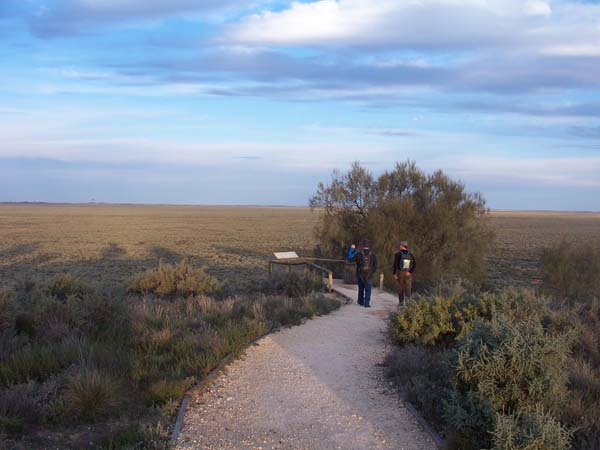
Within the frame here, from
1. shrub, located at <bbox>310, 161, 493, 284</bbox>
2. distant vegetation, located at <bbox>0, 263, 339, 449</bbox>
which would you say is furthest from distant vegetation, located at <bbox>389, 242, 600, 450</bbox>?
shrub, located at <bbox>310, 161, 493, 284</bbox>

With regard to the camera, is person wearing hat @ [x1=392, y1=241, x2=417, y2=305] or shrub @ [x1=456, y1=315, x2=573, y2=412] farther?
person wearing hat @ [x1=392, y1=241, x2=417, y2=305]

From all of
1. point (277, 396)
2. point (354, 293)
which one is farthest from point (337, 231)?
point (277, 396)

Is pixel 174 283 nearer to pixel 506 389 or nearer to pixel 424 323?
pixel 424 323

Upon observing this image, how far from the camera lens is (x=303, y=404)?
21.8ft

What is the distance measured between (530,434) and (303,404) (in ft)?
8.83

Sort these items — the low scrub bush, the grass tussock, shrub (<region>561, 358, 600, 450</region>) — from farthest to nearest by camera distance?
the low scrub bush, shrub (<region>561, 358, 600, 450</region>), the grass tussock

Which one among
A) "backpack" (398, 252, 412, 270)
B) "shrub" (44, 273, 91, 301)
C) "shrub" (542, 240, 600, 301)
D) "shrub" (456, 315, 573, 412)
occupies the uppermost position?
"backpack" (398, 252, 412, 270)

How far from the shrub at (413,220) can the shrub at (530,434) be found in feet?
63.1

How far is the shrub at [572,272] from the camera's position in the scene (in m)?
26.0

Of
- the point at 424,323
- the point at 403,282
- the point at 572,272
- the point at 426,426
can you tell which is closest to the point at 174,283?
the point at 403,282

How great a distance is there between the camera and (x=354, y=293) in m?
16.7

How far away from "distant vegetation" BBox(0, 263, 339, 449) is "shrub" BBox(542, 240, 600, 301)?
1690cm

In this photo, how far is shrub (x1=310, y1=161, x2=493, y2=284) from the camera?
25.2m

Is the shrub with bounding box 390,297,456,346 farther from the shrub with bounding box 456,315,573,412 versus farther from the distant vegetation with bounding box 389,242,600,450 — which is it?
the shrub with bounding box 456,315,573,412
